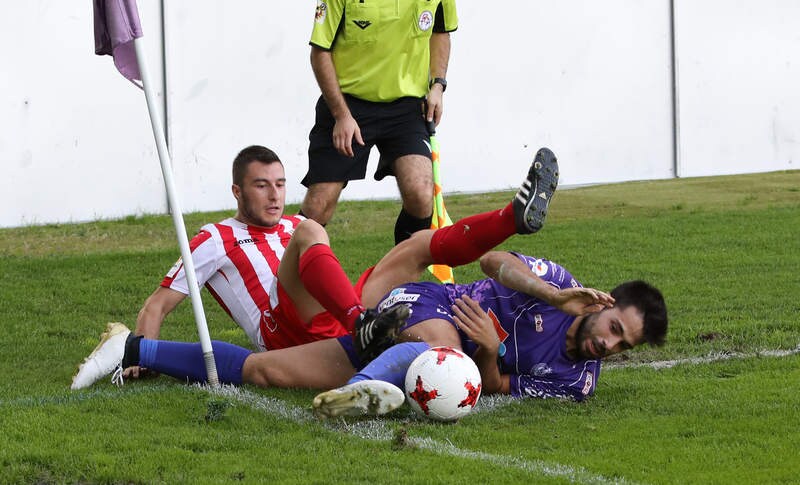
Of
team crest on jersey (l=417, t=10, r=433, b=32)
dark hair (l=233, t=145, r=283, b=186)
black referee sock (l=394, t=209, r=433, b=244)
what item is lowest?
black referee sock (l=394, t=209, r=433, b=244)

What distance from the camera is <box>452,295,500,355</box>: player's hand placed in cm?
497

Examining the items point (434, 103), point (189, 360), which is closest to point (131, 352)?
point (189, 360)

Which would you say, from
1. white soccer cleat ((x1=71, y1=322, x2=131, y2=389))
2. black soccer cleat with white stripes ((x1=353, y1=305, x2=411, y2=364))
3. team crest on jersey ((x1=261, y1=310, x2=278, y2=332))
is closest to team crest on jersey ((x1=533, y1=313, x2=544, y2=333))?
black soccer cleat with white stripes ((x1=353, y1=305, x2=411, y2=364))

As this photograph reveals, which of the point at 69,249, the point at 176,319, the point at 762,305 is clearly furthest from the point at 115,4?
the point at 69,249

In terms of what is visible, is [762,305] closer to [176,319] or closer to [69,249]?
[176,319]

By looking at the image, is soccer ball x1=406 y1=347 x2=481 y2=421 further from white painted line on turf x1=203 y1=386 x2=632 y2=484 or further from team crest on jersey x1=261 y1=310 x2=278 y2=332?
team crest on jersey x1=261 y1=310 x2=278 y2=332

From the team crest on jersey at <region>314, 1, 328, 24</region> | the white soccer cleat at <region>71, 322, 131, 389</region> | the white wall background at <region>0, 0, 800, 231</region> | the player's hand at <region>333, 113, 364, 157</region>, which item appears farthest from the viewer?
the white wall background at <region>0, 0, 800, 231</region>

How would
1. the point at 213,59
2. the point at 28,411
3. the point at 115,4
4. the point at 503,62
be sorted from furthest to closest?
the point at 503,62, the point at 213,59, the point at 115,4, the point at 28,411

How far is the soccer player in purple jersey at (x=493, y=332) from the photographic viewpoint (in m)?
4.95

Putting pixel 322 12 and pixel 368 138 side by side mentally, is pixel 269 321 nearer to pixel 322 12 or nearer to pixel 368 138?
pixel 368 138

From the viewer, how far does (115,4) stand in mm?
5156

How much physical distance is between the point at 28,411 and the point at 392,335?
4.65 feet

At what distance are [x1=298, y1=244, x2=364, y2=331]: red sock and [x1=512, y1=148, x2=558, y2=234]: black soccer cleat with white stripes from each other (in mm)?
759

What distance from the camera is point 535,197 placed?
5070mm
